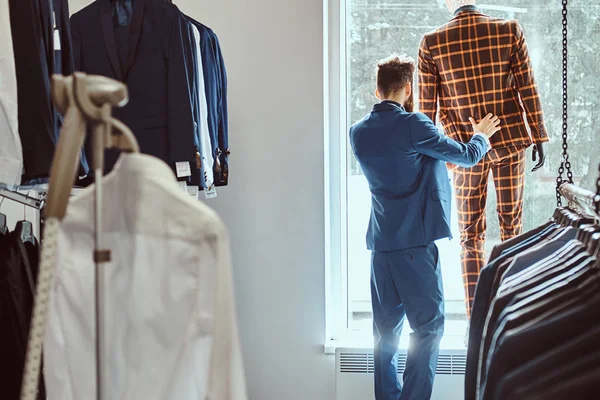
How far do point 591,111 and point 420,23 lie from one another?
0.94m

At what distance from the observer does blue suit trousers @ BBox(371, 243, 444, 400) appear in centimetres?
277

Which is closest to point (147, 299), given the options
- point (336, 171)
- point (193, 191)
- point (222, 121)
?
point (193, 191)

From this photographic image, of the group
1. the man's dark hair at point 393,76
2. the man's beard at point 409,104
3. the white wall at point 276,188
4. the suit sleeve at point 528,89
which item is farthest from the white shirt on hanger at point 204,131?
the suit sleeve at point 528,89

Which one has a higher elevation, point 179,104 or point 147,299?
point 179,104

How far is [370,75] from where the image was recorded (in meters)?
3.48

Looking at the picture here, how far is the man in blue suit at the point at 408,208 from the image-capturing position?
2.76 m

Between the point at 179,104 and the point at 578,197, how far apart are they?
56.8 inches

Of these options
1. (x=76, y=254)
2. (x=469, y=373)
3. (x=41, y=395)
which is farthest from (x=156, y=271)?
(x=41, y=395)

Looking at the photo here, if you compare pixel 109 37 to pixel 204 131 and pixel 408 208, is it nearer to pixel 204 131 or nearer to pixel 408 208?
pixel 204 131

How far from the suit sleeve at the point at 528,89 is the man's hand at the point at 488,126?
0.13 metres

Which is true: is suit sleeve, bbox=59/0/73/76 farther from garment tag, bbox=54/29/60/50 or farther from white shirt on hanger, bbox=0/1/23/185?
white shirt on hanger, bbox=0/1/23/185

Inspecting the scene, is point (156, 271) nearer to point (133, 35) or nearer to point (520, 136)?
point (133, 35)

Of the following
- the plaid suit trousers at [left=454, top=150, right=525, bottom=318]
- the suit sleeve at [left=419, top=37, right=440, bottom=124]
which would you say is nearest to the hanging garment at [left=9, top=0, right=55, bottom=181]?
the suit sleeve at [left=419, top=37, right=440, bottom=124]

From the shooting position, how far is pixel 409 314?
2.81 m
